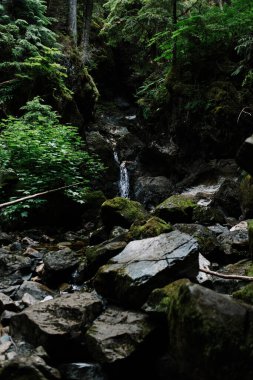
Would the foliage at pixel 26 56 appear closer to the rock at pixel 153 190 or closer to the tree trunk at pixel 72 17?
the tree trunk at pixel 72 17

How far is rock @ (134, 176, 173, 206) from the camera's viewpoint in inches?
534

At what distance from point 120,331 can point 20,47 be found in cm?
1206

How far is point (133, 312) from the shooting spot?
148 inches

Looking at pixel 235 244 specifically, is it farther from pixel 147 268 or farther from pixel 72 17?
pixel 72 17

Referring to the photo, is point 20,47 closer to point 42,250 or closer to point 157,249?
point 42,250

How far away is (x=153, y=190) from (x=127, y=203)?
5278mm

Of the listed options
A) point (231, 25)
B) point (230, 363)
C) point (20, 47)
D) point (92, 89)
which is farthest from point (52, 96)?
point (230, 363)

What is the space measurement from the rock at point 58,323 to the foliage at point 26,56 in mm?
10277

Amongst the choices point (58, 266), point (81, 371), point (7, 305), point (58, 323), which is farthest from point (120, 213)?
point (81, 371)

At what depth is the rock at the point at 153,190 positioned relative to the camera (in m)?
13.6

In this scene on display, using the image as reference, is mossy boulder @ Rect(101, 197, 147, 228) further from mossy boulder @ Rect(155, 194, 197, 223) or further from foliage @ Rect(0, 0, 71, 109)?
foliage @ Rect(0, 0, 71, 109)

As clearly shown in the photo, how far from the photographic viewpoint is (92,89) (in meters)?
16.6

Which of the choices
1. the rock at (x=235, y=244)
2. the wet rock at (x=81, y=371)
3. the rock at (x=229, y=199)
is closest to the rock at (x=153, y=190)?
the rock at (x=229, y=199)

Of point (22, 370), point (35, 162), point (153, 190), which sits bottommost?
point (153, 190)
